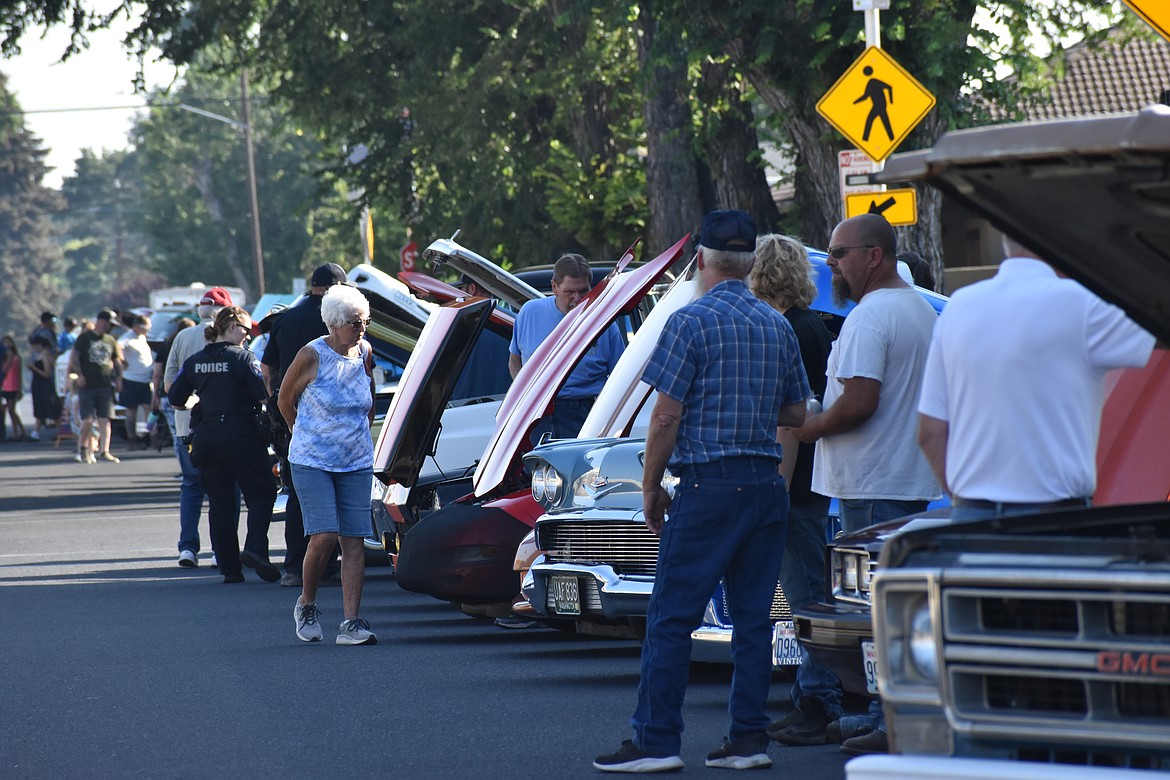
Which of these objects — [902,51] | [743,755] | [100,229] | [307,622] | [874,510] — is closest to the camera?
[743,755]

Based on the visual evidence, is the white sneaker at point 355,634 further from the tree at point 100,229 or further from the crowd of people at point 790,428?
the tree at point 100,229

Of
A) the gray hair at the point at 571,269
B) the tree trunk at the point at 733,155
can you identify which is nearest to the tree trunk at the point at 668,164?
the tree trunk at the point at 733,155

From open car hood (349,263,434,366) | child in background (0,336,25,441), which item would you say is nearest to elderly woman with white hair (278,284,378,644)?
open car hood (349,263,434,366)

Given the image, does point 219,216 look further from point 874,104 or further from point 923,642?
point 923,642

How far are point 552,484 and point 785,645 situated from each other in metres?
1.73

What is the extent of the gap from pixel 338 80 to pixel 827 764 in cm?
2537

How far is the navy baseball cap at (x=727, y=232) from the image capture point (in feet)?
21.8

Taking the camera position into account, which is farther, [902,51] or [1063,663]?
[902,51]

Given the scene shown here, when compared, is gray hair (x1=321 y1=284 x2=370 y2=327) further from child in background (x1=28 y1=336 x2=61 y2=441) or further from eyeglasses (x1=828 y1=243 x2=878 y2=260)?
child in background (x1=28 y1=336 x2=61 y2=441)

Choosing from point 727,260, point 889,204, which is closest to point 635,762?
point 727,260

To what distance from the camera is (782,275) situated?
7391 mm

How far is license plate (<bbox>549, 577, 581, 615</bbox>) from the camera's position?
28.2 ft

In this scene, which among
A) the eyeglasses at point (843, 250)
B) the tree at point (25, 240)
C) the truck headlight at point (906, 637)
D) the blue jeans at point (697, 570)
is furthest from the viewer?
the tree at point (25, 240)

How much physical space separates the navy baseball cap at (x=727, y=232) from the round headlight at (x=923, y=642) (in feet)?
8.31
